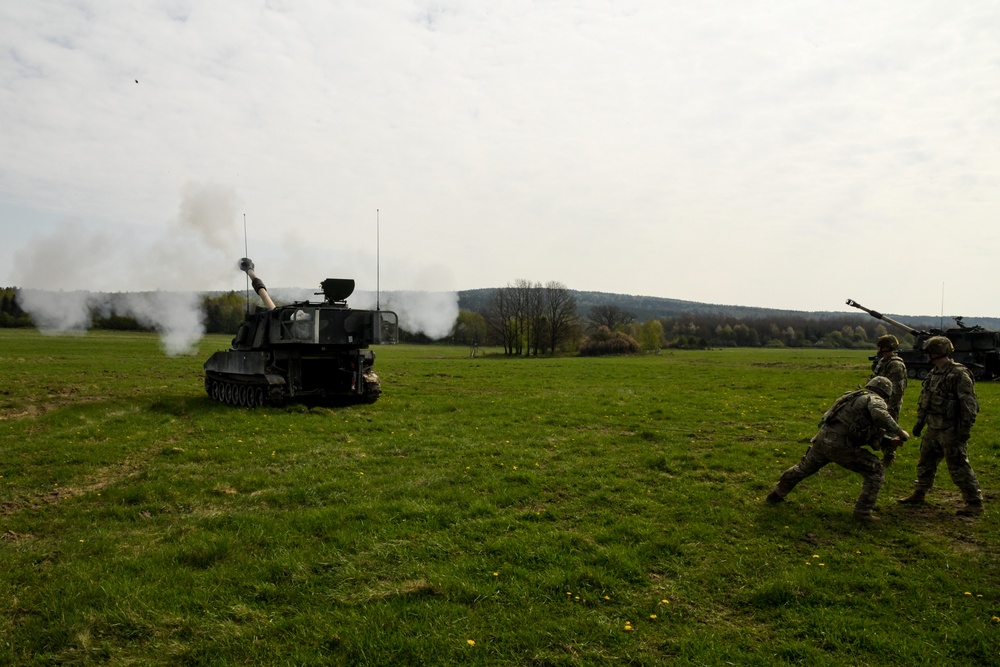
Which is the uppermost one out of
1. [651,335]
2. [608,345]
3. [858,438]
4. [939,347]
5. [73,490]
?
[939,347]

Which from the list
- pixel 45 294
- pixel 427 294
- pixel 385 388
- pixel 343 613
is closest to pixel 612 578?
pixel 343 613

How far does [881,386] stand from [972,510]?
74.0 inches

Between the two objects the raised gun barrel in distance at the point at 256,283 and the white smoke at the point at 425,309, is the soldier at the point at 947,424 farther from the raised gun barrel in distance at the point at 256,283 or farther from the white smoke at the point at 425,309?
the white smoke at the point at 425,309

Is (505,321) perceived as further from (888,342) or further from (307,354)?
(888,342)

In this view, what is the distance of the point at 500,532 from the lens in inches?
296

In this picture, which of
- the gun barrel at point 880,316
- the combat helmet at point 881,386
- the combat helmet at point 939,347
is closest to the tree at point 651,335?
the gun barrel at point 880,316

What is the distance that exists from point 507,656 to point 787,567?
3.24 meters

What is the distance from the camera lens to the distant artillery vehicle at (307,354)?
19125 mm

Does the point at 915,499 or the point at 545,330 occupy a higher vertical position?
the point at 545,330

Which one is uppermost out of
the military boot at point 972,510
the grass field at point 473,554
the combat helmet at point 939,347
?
the combat helmet at point 939,347

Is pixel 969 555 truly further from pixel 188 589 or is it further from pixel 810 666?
pixel 188 589

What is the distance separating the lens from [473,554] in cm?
686

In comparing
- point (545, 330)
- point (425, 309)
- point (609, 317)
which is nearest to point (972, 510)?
point (425, 309)

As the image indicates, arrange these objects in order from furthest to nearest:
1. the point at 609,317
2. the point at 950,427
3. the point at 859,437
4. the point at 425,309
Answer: the point at 609,317 → the point at 425,309 → the point at 950,427 → the point at 859,437
